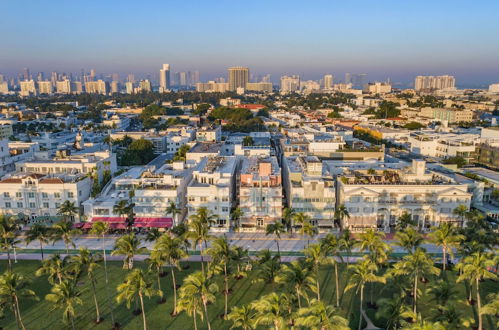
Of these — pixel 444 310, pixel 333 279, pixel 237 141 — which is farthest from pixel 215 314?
pixel 237 141

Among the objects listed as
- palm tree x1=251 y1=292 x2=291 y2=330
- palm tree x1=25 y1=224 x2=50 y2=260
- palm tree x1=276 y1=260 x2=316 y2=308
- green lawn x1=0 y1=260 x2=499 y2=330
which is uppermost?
palm tree x1=251 y1=292 x2=291 y2=330

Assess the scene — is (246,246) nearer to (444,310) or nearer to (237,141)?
(444,310)

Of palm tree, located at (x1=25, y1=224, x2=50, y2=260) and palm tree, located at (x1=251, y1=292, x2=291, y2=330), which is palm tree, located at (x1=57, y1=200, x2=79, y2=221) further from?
palm tree, located at (x1=251, y1=292, x2=291, y2=330)

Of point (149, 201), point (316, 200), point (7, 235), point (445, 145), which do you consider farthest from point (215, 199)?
point (445, 145)

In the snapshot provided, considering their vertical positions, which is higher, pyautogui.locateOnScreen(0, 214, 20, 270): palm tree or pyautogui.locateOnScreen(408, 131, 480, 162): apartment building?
pyautogui.locateOnScreen(408, 131, 480, 162): apartment building

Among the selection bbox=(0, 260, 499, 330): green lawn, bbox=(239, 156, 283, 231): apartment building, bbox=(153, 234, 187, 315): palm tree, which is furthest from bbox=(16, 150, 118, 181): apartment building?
bbox=(153, 234, 187, 315): palm tree

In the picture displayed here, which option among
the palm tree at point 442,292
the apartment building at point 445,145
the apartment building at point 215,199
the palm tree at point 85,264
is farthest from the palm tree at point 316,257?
the apartment building at point 445,145

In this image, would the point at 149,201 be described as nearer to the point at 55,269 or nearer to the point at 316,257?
the point at 55,269
